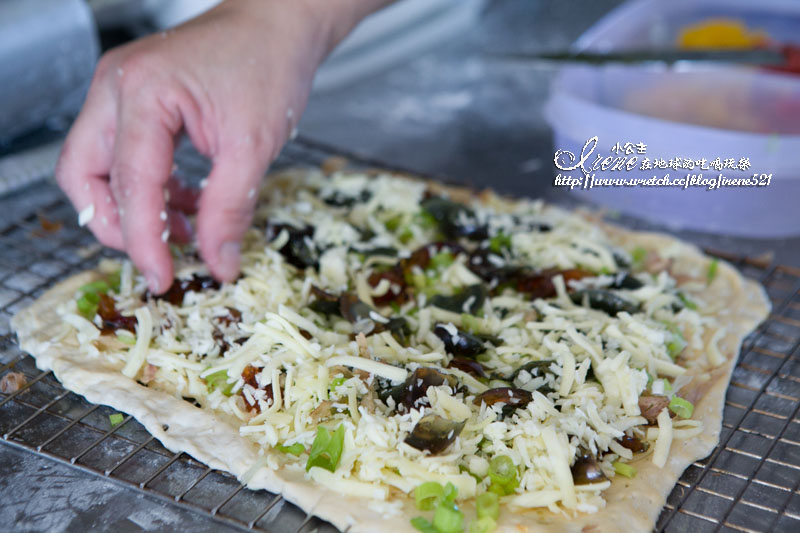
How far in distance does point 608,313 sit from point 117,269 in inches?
55.5

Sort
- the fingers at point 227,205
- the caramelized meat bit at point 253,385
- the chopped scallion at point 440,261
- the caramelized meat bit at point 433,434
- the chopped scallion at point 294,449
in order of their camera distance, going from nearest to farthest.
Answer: the caramelized meat bit at point 433,434
the chopped scallion at point 294,449
the caramelized meat bit at point 253,385
the fingers at point 227,205
the chopped scallion at point 440,261

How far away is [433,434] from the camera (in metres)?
1.60

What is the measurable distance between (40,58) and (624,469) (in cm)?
246

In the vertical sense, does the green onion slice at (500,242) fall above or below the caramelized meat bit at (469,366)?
below

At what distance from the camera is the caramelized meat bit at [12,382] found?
1.91 m

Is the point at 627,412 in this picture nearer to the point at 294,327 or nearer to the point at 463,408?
the point at 463,408

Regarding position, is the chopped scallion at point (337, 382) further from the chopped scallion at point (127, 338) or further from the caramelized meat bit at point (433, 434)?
the chopped scallion at point (127, 338)

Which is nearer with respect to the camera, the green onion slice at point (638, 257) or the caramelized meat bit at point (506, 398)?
the caramelized meat bit at point (506, 398)

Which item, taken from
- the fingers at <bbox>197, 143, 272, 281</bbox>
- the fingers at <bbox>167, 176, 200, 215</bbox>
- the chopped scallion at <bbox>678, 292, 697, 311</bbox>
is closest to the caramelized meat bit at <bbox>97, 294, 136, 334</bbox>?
the fingers at <bbox>197, 143, 272, 281</bbox>

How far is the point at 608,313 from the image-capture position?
83.4 inches

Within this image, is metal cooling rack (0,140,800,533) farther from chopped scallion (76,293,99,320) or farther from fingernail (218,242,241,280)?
fingernail (218,242,241,280)

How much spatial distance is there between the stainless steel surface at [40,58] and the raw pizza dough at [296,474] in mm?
978

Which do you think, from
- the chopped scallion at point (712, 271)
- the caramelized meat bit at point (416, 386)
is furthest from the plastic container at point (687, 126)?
the caramelized meat bit at point (416, 386)

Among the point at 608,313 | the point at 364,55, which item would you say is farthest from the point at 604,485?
the point at 364,55
